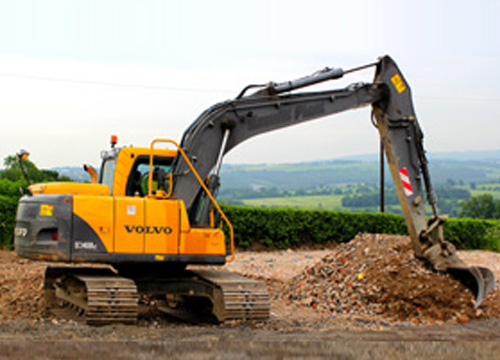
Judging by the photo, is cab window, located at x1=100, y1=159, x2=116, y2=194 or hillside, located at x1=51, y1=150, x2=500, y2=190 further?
hillside, located at x1=51, y1=150, x2=500, y2=190

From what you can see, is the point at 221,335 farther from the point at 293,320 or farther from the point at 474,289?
the point at 474,289

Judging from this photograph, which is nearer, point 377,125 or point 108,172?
point 108,172

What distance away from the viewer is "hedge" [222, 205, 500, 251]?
25906 mm

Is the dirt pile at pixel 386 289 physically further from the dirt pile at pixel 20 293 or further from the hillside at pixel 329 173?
the hillside at pixel 329 173

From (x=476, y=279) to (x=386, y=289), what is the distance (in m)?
1.53

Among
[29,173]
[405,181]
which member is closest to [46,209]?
[405,181]

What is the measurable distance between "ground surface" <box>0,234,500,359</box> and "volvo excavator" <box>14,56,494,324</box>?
44cm

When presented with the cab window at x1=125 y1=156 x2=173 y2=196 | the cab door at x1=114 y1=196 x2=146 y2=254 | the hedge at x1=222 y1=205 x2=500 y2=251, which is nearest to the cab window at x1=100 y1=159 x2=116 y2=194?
the cab window at x1=125 y1=156 x2=173 y2=196

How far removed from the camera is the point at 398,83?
12.8 m

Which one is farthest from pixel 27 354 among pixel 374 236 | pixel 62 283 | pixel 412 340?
pixel 374 236

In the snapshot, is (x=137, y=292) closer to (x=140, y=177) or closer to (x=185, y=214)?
(x=185, y=214)

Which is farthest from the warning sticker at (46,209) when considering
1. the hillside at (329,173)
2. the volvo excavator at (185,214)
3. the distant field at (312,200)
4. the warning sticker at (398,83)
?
the hillside at (329,173)

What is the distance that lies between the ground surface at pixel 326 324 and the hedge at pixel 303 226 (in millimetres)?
8326

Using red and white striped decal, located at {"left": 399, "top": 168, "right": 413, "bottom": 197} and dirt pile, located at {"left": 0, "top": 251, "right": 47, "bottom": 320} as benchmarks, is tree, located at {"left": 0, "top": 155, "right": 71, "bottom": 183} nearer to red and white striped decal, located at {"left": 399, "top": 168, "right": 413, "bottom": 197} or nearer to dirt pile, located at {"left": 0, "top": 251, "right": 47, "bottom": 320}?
dirt pile, located at {"left": 0, "top": 251, "right": 47, "bottom": 320}
